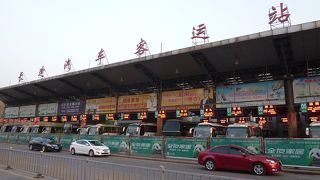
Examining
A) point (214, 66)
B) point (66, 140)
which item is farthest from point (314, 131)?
point (66, 140)

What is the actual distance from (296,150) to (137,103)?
23.9m

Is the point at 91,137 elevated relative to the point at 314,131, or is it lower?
lower

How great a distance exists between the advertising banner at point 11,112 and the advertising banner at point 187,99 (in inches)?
1488

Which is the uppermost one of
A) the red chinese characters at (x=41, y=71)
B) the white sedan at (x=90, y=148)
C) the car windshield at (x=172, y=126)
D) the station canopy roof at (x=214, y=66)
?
the red chinese characters at (x=41, y=71)

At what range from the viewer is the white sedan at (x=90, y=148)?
26766 millimetres

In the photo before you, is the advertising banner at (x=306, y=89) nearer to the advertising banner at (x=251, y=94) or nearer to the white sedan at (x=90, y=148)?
the advertising banner at (x=251, y=94)

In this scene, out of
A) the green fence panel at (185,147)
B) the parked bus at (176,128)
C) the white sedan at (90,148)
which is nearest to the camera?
the green fence panel at (185,147)

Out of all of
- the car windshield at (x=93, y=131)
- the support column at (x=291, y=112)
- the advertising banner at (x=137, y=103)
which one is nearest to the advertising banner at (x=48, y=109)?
the advertising banner at (x=137, y=103)

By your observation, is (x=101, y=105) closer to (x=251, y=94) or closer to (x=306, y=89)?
(x=251, y=94)

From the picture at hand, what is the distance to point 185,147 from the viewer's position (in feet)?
75.4

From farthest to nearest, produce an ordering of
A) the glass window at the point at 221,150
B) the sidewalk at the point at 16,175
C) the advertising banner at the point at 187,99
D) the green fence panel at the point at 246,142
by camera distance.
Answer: the advertising banner at the point at 187,99, the green fence panel at the point at 246,142, the glass window at the point at 221,150, the sidewalk at the point at 16,175

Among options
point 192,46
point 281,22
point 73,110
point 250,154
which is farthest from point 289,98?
point 73,110

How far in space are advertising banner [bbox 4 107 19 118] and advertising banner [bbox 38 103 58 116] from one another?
9376 mm

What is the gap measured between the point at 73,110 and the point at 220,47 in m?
28.0
